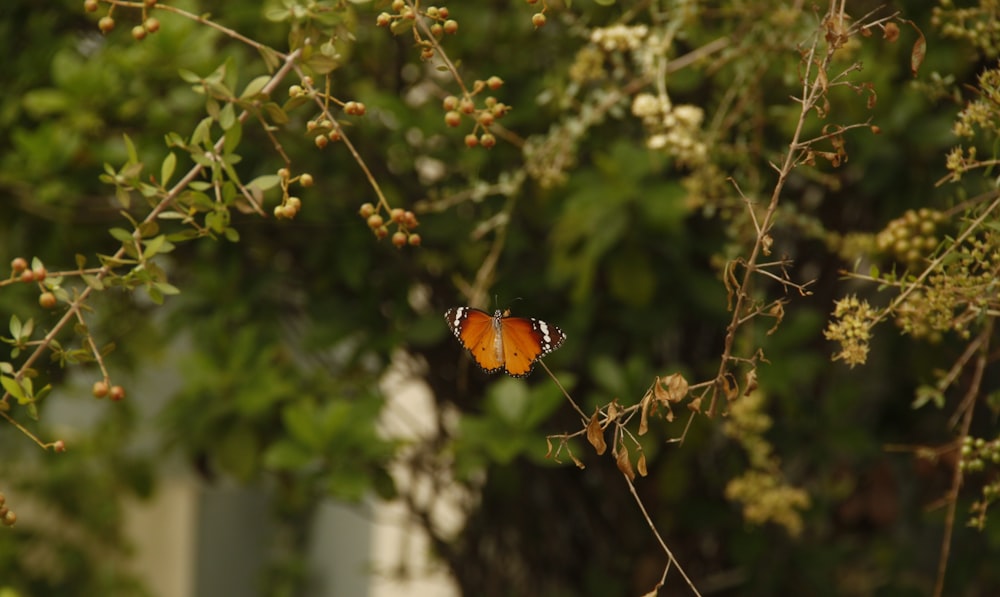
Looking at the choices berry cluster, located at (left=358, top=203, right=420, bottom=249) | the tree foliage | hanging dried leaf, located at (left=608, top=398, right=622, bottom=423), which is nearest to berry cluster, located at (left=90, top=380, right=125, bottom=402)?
berry cluster, located at (left=358, top=203, right=420, bottom=249)

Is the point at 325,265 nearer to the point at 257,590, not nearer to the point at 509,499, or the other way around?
the point at 509,499

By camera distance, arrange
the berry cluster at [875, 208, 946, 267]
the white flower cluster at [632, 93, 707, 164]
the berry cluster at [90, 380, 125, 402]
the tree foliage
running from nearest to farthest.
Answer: the berry cluster at [90, 380, 125, 402]
the berry cluster at [875, 208, 946, 267]
the white flower cluster at [632, 93, 707, 164]
the tree foliage

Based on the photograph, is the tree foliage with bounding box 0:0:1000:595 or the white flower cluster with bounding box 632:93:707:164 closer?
the white flower cluster with bounding box 632:93:707:164

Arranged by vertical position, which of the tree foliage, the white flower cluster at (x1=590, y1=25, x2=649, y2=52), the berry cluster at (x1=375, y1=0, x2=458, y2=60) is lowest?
the tree foliage

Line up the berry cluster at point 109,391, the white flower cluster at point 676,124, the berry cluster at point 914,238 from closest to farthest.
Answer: the berry cluster at point 109,391, the berry cluster at point 914,238, the white flower cluster at point 676,124

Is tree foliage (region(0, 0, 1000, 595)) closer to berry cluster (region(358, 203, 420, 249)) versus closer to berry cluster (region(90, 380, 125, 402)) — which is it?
berry cluster (region(358, 203, 420, 249))

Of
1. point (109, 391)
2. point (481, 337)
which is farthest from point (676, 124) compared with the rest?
point (109, 391)

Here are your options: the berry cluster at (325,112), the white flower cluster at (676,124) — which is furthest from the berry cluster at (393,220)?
the white flower cluster at (676,124)

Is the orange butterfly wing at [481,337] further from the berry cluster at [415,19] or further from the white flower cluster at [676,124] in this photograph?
the white flower cluster at [676,124]
